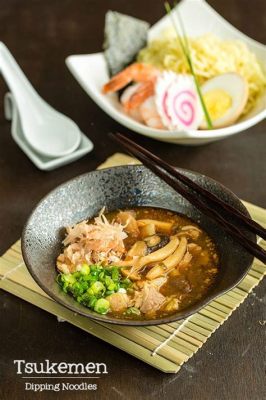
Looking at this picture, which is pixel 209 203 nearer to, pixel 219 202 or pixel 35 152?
pixel 219 202

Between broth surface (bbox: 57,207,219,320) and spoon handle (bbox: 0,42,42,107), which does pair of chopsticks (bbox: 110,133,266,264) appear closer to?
broth surface (bbox: 57,207,219,320)

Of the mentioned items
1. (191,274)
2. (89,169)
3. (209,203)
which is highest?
(209,203)

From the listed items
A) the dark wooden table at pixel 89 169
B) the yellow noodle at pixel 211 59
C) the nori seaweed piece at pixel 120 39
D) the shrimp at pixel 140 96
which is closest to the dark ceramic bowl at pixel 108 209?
the dark wooden table at pixel 89 169

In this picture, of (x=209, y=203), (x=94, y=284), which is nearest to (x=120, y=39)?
(x=209, y=203)

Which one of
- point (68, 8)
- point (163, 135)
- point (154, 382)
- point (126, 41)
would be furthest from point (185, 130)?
point (68, 8)

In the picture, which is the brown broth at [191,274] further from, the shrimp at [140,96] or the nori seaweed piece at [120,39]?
the nori seaweed piece at [120,39]
